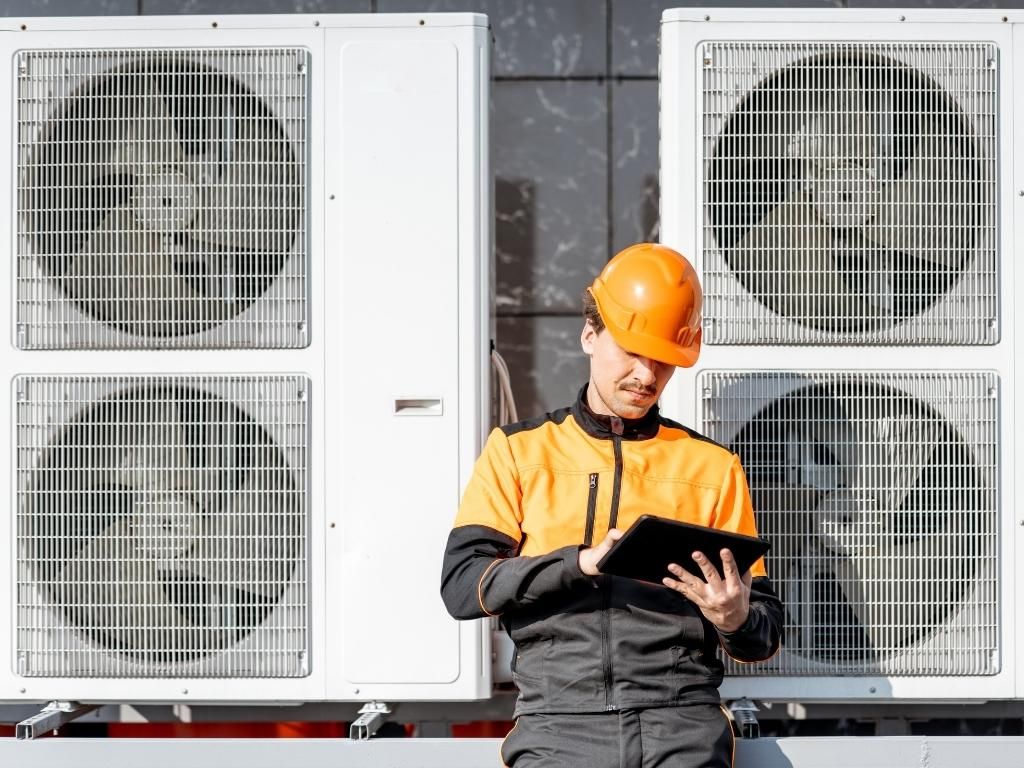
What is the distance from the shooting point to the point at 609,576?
64.7 inches

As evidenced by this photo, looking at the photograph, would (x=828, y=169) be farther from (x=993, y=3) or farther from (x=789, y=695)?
(x=993, y=3)

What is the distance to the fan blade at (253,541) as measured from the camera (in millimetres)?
1972

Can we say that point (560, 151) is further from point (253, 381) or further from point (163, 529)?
point (163, 529)

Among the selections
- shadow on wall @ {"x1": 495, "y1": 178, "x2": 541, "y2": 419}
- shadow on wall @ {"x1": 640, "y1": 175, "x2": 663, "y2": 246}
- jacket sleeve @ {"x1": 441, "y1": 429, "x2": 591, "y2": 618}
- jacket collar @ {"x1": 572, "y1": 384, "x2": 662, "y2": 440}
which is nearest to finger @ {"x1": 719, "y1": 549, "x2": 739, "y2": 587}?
jacket sleeve @ {"x1": 441, "y1": 429, "x2": 591, "y2": 618}

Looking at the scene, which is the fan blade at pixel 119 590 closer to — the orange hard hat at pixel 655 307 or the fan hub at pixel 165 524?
the fan hub at pixel 165 524

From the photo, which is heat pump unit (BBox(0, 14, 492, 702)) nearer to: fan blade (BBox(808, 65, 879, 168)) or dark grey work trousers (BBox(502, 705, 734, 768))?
dark grey work trousers (BBox(502, 705, 734, 768))

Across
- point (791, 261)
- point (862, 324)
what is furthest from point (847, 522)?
point (791, 261)

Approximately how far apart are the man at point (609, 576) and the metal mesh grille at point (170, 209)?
1.96 feet

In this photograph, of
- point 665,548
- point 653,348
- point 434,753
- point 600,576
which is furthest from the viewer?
point 434,753

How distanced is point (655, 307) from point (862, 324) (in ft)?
1.75

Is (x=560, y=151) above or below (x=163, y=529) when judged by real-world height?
above

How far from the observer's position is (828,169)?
197 centimetres

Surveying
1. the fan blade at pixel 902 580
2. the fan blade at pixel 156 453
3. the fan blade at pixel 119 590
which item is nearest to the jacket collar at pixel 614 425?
the fan blade at pixel 902 580
